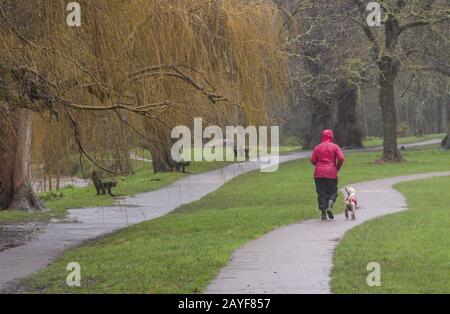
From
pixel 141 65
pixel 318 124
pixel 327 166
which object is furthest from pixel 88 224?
pixel 318 124

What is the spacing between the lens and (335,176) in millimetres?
18531

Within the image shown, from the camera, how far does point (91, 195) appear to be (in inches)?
1232

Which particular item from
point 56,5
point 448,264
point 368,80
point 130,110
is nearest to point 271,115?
point 130,110

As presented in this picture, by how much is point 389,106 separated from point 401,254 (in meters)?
28.4

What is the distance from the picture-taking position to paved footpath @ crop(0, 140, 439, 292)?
15.1m

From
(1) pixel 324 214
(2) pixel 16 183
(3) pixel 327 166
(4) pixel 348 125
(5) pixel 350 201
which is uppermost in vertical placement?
(4) pixel 348 125

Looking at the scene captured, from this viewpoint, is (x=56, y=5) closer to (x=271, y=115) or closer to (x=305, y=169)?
(x=271, y=115)

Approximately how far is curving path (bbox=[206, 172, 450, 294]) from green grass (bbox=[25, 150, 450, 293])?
30 centimetres

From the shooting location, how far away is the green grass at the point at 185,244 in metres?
12.0

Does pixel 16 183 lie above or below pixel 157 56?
below

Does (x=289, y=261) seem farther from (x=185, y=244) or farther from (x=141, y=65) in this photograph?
(x=141, y=65)

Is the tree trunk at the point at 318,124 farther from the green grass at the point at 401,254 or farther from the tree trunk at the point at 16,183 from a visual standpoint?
the green grass at the point at 401,254
